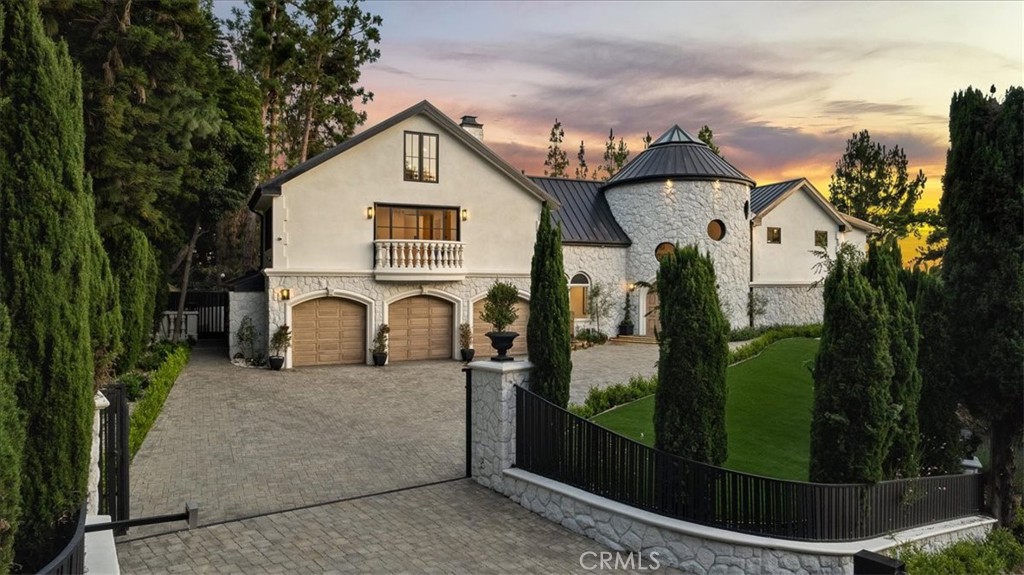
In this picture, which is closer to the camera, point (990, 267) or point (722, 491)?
point (722, 491)

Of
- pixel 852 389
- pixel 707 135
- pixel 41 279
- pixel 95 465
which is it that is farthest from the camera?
pixel 707 135

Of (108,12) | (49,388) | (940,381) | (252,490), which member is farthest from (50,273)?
(108,12)

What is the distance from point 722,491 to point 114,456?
20.6 ft

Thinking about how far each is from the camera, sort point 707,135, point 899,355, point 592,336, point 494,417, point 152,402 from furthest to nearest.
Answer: point 707,135 → point 592,336 → point 152,402 → point 494,417 → point 899,355

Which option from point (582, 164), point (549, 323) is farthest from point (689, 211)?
point (582, 164)

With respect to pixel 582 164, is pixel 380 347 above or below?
below

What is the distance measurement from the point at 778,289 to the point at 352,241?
1869 cm

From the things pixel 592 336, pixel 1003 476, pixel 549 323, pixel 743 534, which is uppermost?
pixel 549 323

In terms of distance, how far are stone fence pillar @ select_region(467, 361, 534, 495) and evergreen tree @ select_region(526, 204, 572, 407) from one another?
0.23 m

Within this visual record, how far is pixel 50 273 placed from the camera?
4266mm

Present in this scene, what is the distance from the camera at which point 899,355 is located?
662cm

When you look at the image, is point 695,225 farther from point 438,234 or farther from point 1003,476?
point 1003,476

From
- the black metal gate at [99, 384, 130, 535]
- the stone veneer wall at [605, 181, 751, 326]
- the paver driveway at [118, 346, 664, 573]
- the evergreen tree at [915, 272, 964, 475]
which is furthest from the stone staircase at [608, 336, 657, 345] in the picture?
the black metal gate at [99, 384, 130, 535]

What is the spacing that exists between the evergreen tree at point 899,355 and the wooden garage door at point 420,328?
48.3 feet
